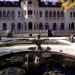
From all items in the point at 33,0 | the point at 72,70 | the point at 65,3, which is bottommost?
the point at 72,70

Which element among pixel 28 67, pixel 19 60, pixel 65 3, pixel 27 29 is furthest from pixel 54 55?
pixel 27 29

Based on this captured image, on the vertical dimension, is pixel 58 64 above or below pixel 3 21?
below

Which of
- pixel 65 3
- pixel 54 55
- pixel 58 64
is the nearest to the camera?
pixel 65 3

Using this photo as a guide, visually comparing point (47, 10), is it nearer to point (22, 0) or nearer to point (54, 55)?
point (22, 0)

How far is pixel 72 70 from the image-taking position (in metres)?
23.5

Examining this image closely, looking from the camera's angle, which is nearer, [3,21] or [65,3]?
[65,3]

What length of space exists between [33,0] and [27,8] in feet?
7.58

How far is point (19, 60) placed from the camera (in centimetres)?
2769

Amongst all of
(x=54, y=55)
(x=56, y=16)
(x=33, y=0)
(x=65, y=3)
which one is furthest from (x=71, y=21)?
(x=65, y=3)

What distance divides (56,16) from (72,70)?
160 ft

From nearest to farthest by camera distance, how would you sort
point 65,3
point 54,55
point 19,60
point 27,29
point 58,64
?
point 65,3 < point 58,64 < point 19,60 < point 54,55 < point 27,29

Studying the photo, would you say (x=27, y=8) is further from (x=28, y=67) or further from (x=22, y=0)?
(x=28, y=67)

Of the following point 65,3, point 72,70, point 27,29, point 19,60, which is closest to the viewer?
point 65,3

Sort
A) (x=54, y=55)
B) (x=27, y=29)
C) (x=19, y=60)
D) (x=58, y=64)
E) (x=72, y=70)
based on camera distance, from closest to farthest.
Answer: (x=72, y=70), (x=58, y=64), (x=19, y=60), (x=54, y=55), (x=27, y=29)
